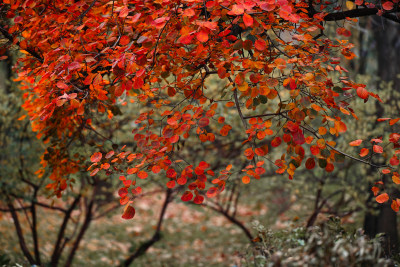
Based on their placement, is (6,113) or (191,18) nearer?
(191,18)

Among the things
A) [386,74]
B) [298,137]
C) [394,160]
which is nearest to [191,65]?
[298,137]

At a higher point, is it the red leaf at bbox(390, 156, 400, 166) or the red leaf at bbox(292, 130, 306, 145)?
the red leaf at bbox(292, 130, 306, 145)

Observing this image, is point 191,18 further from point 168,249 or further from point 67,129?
point 168,249

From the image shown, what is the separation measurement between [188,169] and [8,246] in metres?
5.28

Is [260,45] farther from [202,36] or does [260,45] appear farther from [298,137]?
[298,137]

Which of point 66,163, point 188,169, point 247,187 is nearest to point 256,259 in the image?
point 188,169

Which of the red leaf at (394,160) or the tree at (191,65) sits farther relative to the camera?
the red leaf at (394,160)

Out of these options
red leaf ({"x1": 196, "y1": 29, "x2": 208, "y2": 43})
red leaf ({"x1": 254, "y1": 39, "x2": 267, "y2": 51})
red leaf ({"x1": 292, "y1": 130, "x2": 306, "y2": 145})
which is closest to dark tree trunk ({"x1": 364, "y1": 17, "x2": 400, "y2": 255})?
red leaf ({"x1": 292, "y1": 130, "x2": 306, "y2": 145})

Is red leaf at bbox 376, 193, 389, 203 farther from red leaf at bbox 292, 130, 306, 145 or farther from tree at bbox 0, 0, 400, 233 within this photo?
red leaf at bbox 292, 130, 306, 145

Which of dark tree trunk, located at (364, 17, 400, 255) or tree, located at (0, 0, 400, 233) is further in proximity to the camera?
dark tree trunk, located at (364, 17, 400, 255)

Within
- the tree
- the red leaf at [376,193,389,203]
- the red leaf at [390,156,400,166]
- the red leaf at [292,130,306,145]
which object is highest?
the tree

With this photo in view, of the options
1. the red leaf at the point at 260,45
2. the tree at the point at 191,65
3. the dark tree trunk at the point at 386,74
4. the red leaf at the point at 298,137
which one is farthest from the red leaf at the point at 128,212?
the dark tree trunk at the point at 386,74

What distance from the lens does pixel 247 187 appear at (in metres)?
7.02

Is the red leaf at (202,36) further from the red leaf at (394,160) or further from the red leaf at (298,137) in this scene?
the red leaf at (394,160)
